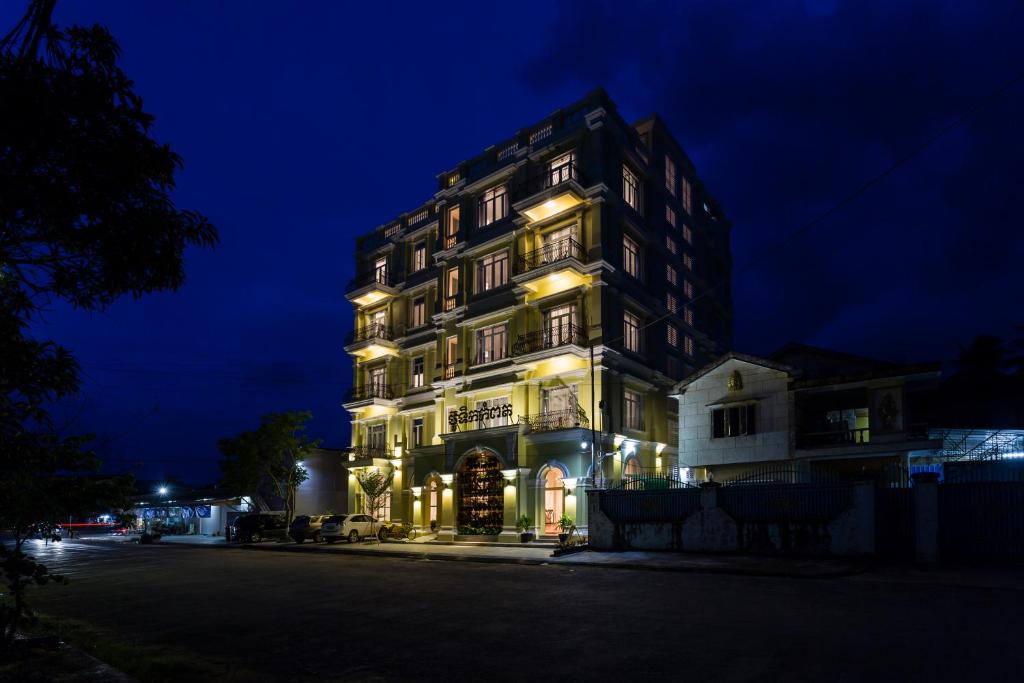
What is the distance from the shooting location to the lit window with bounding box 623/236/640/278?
3894cm

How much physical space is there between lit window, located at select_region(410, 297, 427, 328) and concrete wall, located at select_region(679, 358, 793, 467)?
19222 millimetres

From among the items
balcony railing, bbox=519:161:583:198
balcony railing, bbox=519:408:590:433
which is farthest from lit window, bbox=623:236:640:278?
balcony railing, bbox=519:408:590:433

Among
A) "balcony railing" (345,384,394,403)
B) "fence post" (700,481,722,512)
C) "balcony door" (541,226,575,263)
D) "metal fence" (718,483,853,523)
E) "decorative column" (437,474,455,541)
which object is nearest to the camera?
"metal fence" (718,483,853,523)

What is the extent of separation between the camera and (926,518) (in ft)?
61.4

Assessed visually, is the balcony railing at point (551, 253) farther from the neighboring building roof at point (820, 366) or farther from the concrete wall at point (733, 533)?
the concrete wall at point (733, 533)

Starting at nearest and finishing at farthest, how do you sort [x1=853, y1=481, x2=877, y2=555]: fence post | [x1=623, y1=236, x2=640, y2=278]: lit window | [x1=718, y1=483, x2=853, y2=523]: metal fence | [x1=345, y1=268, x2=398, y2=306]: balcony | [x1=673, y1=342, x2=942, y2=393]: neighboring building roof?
[x1=853, y1=481, x2=877, y2=555]: fence post, [x1=718, y1=483, x2=853, y2=523]: metal fence, [x1=673, y1=342, x2=942, y2=393]: neighboring building roof, [x1=623, y1=236, x2=640, y2=278]: lit window, [x1=345, y1=268, x2=398, y2=306]: balcony

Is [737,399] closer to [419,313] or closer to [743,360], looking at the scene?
[743,360]

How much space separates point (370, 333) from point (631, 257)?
2028 centimetres

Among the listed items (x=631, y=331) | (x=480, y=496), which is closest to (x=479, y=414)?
(x=480, y=496)

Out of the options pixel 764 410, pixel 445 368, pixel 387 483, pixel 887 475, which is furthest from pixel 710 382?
pixel 387 483

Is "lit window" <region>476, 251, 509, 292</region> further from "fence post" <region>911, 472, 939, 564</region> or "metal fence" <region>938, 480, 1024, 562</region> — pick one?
"metal fence" <region>938, 480, 1024, 562</region>

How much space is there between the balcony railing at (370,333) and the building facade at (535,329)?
0.71 feet

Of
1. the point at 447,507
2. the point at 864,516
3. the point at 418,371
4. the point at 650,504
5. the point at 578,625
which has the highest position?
the point at 418,371

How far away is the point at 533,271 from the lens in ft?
120
